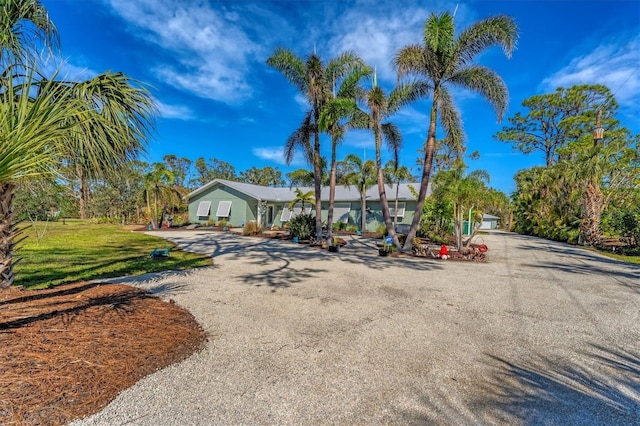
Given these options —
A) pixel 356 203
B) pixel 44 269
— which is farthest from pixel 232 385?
pixel 356 203

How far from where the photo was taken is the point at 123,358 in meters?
2.67

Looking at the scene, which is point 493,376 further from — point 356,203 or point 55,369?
point 356,203

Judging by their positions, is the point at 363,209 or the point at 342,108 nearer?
the point at 342,108

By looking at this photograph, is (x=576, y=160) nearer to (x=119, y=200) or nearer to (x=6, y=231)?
(x=6, y=231)

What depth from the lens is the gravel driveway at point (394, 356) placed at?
224 cm

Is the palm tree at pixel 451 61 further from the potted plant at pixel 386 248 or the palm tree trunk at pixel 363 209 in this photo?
the palm tree trunk at pixel 363 209

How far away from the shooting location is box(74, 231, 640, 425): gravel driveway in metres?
2.24

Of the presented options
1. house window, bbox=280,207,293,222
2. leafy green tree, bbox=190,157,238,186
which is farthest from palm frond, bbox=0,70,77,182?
leafy green tree, bbox=190,157,238,186

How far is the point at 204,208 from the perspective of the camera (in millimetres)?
24719

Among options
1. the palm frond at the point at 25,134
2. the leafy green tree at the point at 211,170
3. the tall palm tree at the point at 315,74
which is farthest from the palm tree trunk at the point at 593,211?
the leafy green tree at the point at 211,170

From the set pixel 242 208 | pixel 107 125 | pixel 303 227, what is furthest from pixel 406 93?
pixel 242 208

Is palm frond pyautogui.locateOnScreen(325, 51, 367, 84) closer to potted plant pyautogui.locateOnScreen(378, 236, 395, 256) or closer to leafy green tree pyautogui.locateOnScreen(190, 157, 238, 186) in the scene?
potted plant pyautogui.locateOnScreen(378, 236, 395, 256)

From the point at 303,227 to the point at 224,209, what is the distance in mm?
11245

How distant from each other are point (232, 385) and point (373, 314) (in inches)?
100
